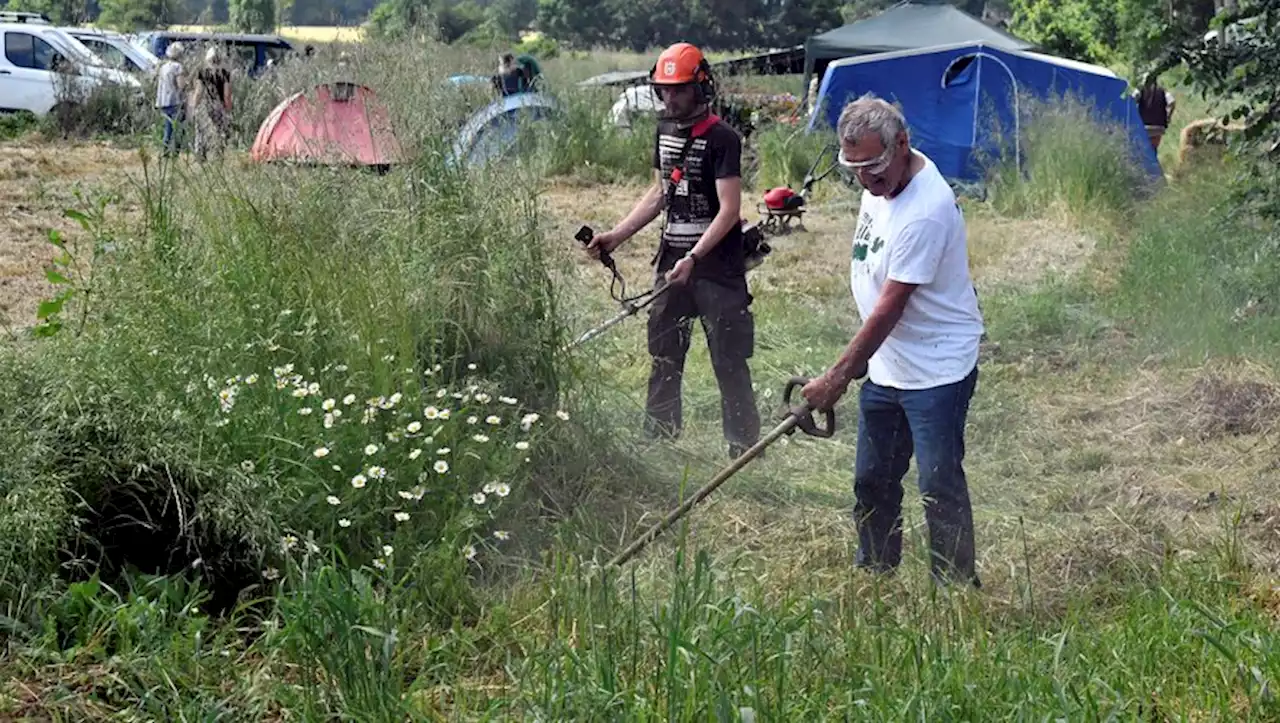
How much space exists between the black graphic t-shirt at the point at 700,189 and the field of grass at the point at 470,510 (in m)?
0.53

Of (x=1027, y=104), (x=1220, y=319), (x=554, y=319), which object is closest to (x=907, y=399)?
(x=554, y=319)

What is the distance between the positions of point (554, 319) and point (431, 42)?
139 cm

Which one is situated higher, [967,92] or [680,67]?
[680,67]

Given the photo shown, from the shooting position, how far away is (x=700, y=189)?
5906 mm

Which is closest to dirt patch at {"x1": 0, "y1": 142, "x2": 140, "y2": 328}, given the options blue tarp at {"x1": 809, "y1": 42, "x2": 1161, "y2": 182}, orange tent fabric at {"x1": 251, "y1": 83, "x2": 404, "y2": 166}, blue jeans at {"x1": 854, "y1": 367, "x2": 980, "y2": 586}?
orange tent fabric at {"x1": 251, "y1": 83, "x2": 404, "y2": 166}

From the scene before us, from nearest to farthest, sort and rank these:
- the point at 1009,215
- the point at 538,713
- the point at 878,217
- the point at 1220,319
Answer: the point at 538,713 → the point at 878,217 → the point at 1220,319 → the point at 1009,215

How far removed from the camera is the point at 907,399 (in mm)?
4391

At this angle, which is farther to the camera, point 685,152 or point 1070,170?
point 1070,170

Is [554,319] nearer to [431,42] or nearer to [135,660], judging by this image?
[431,42]

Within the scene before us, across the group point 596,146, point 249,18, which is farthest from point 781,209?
point 249,18

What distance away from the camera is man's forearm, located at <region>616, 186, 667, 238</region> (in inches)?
241

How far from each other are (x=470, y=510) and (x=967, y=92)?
1191cm

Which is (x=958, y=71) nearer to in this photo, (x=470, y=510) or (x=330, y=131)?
(x=330, y=131)

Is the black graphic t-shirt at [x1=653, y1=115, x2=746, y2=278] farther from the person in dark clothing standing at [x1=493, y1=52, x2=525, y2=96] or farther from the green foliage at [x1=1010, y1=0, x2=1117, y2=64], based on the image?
the green foliage at [x1=1010, y1=0, x2=1117, y2=64]
